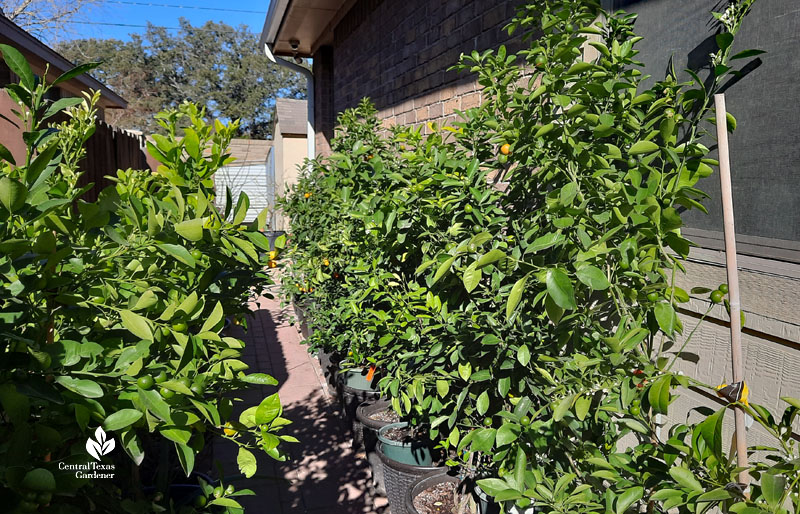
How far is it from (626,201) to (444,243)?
81 cm

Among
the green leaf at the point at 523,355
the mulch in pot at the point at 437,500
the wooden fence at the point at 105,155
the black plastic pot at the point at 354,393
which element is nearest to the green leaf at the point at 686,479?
the green leaf at the point at 523,355

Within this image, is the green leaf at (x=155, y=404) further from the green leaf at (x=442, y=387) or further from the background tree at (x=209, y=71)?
the background tree at (x=209, y=71)

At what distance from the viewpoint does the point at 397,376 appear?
2100mm

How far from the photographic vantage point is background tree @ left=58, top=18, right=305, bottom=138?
33.7m

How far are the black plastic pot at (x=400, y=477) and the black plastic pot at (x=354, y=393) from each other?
Result: 798 mm

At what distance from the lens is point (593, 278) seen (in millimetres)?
1097

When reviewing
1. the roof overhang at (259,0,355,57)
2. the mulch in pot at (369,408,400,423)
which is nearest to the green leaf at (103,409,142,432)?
the mulch in pot at (369,408,400,423)

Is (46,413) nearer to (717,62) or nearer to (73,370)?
(73,370)

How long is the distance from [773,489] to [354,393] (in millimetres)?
2881

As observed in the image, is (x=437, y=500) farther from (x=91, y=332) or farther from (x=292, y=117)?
(x=292, y=117)

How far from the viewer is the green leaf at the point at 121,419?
2.88 feet

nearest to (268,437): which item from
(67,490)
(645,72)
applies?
(67,490)

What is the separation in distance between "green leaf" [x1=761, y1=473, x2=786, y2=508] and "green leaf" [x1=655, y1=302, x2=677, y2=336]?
0.44m

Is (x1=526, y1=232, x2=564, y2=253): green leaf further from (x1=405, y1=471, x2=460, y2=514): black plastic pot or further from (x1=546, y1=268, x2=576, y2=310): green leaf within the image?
(x1=405, y1=471, x2=460, y2=514): black plastic pot
